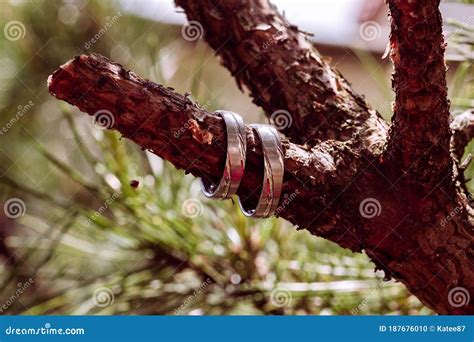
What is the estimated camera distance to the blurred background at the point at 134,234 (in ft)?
2.05

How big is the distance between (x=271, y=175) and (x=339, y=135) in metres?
0.11

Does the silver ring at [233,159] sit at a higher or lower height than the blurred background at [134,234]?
higher

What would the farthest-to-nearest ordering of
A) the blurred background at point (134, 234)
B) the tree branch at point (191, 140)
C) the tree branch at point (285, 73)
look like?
the blurred background at point (134, 234) < the tree branch at point (285, 73) < the tree branch at point (191, 140)

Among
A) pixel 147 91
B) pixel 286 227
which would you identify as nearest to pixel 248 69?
pixel 147 91

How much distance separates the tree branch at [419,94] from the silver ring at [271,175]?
0.09 meters

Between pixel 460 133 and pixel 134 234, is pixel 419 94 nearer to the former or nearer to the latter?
pixel 460 133

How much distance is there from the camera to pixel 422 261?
0.43 m

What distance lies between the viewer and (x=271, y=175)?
0.37 meters

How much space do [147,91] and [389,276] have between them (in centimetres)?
22

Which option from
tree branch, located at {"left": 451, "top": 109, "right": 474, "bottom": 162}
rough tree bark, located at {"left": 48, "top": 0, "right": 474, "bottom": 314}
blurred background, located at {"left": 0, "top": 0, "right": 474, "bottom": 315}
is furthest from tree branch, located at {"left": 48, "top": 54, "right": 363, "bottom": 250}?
blurred background, located at {"left": 0, "top": 0, "right": 474, "bottom": 315}

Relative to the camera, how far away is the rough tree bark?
1.15 ft

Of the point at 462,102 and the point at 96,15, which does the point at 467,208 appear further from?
the point at 96,15

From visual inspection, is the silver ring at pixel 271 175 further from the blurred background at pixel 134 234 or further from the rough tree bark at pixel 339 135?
the blurred background at pixel 134 234

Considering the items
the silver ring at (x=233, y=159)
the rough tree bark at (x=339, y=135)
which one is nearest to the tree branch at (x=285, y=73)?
the rough tree bark at (x=339, y=135)
